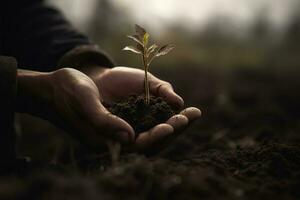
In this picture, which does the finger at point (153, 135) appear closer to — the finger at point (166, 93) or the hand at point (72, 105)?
the hand at point (72, 105)

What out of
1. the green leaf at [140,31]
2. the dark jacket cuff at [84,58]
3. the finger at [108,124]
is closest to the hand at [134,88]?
the dark jacket cuff at [84,58]

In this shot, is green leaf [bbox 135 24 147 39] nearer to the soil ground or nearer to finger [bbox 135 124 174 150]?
finger [bbox 135 124 174 150]

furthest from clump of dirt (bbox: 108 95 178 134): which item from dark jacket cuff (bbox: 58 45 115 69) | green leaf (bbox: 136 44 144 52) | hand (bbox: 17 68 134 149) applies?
dark jacket cuff (bbox: 58 45 115 69)

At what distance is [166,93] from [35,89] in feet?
2.73

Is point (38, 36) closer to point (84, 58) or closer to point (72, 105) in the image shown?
point (84, 58)

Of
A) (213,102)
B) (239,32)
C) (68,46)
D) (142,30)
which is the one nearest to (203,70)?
(213,102)

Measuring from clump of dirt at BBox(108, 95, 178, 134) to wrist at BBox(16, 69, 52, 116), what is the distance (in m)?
0.46

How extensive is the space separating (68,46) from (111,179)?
1766 mm

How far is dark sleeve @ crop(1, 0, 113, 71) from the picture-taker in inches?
121

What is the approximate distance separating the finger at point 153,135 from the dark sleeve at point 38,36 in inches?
43.1

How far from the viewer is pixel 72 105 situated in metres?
2.24

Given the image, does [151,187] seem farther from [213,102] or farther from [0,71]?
[213,102]

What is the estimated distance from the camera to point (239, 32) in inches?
990

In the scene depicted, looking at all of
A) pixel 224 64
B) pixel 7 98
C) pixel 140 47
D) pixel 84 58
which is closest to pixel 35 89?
pixel 7 98
